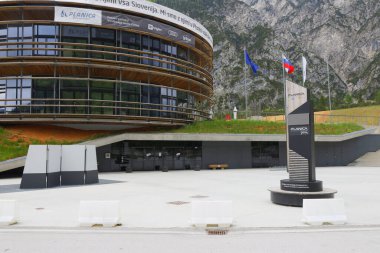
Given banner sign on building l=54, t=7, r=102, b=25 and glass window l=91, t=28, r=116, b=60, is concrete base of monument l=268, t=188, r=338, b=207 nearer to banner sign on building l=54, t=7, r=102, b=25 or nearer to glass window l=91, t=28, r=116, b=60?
glass window l=91, t=28, r=116, b=60

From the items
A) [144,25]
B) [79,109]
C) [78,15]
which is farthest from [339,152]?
[78,15]

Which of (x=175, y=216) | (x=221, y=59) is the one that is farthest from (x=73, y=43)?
(x=221, y=59)

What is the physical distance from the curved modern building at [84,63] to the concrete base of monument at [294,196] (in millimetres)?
20017

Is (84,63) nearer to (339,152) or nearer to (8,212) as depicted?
(8,212)

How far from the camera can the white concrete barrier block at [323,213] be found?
9.52m

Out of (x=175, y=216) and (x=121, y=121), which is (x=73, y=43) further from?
(x=175, y=216)

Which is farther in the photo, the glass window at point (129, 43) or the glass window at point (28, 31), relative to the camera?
the glass window at point (129, 43)

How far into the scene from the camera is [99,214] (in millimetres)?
9750

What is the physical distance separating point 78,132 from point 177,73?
37.1ft

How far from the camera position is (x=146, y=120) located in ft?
106

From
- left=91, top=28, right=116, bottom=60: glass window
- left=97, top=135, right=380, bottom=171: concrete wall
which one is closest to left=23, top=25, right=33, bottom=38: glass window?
left=91, top=28, right=116, bottom=60: glass window

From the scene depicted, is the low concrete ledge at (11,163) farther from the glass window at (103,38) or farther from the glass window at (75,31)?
the glass window at (75,31)

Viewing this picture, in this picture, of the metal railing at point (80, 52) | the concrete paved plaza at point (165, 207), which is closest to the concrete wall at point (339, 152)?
the metal railing at point (80, 52)

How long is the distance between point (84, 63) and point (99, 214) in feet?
74.0
